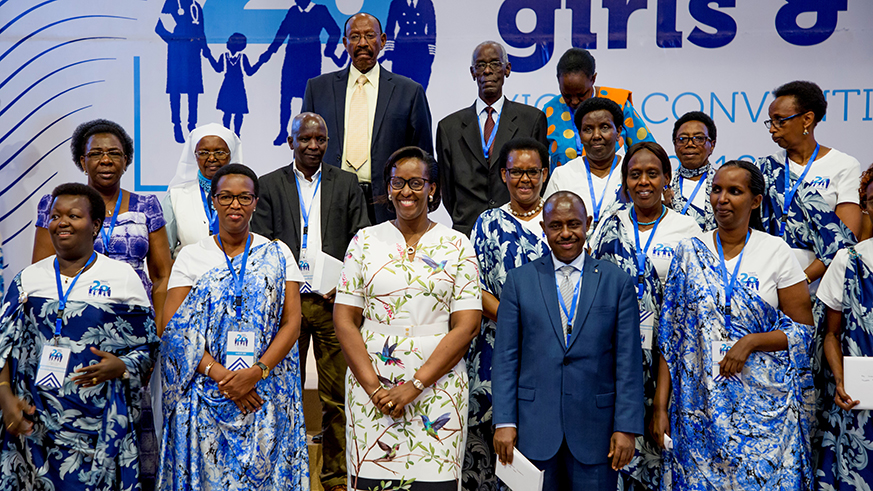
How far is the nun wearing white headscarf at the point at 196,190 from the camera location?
371cm

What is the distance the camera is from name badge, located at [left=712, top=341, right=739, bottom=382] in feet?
9.38

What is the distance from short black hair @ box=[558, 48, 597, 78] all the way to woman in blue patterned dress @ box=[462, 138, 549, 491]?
1.10 metres

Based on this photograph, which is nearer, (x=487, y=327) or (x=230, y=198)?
(x=230, y=198)

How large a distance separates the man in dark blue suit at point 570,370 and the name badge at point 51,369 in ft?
5.33

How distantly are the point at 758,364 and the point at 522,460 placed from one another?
3.35 feet

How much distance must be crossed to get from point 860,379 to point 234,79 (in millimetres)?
4686

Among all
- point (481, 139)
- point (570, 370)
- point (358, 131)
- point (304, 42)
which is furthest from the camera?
point (304, 42)

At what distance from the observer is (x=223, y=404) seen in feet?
9.17

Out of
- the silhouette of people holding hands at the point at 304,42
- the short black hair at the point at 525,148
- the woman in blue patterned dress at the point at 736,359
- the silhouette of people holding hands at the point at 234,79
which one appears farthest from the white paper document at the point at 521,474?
the silhouette of people holding hands at the point at 234,79

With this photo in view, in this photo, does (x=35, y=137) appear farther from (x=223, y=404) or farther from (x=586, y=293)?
(x=586, y=293)

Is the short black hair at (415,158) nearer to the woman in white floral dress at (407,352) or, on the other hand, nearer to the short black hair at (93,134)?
the woman in white floral dress at (407,352)

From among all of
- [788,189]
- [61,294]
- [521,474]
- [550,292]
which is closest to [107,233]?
[61,294]

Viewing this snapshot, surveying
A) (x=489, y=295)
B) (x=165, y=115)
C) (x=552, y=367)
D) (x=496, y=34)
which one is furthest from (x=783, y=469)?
(x=165, y=115)

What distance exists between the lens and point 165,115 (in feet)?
19.1
